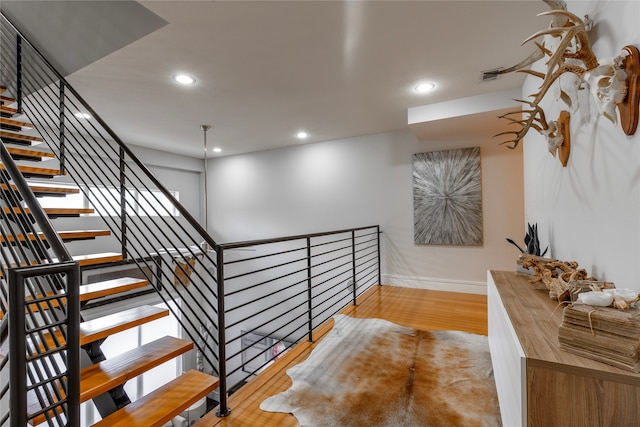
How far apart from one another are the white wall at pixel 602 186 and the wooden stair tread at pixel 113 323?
2.46 m

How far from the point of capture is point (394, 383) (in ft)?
6.10

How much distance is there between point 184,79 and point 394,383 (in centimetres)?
307

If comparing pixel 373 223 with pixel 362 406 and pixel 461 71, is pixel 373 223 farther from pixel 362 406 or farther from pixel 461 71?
pixel 362 406

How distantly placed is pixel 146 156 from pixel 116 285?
379cm

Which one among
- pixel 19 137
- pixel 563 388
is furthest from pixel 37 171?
pixel 563 388

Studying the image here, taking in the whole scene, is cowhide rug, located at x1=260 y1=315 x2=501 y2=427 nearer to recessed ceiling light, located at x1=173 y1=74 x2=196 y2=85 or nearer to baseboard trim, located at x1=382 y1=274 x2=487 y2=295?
baseboard trim, located at x1=382 y1=274 x2=487 y2=295

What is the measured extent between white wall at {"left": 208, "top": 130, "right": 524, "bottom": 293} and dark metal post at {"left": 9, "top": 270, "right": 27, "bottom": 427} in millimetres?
4027

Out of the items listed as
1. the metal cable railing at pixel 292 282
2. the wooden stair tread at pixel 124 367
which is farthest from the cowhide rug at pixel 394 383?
the metal cable railing at pixel 292 282

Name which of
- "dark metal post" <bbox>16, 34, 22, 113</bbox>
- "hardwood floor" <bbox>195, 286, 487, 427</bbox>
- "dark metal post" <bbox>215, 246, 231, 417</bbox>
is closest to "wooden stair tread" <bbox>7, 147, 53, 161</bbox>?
"dark metal post" <bbox>16, 34, 22, 113</bbox>

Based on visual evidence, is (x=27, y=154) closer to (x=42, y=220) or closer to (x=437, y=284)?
(x=42, y=220)

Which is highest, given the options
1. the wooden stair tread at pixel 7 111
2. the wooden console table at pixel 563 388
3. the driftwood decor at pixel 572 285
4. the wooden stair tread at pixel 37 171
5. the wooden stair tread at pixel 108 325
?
the wooden stair tread at pixel 7 111

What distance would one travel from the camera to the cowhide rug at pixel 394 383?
5.12ft

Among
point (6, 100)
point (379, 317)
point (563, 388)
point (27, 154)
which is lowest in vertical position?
point (379, 317)

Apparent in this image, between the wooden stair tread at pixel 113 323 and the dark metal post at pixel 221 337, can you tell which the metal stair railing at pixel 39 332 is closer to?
the wooden stair tread at pixel 113 323
